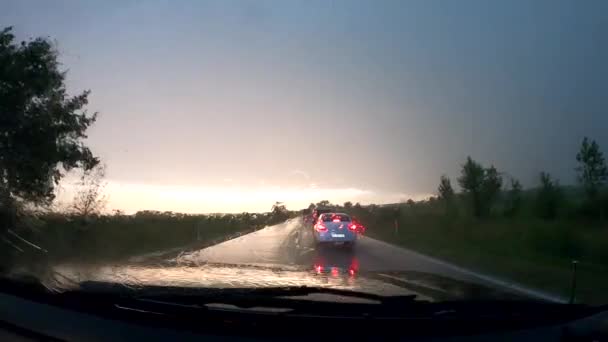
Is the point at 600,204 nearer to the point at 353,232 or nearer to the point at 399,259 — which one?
the point at 353,232

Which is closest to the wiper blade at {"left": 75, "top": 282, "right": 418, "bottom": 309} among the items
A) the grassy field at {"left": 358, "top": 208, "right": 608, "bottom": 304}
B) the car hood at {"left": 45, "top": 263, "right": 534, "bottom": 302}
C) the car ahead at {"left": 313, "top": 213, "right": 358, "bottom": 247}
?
the car hood at {"left": 45, "top": 263, "right": 534, "bottom": 302}

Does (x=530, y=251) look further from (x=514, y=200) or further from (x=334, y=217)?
(x=514, y=200)

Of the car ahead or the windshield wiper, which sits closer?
the windshield wiper

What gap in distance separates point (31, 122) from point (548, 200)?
37906 mm

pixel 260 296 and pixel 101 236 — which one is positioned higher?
pixel 260 296

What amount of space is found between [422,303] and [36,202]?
15.8 meters

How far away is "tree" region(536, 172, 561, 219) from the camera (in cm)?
4397

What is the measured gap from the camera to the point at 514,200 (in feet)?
168

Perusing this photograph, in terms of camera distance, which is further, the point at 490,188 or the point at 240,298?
the point at 490,188

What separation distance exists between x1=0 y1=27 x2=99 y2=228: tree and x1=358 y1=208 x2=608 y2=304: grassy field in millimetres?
12677

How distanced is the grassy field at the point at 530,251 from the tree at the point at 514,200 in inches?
339

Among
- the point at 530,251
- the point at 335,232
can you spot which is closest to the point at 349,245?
the point at 335,232

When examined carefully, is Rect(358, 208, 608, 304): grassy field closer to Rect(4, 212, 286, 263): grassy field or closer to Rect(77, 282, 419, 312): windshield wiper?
Rect(77, 282, 419, 312): windshield wiper

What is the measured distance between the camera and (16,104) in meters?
16.2
